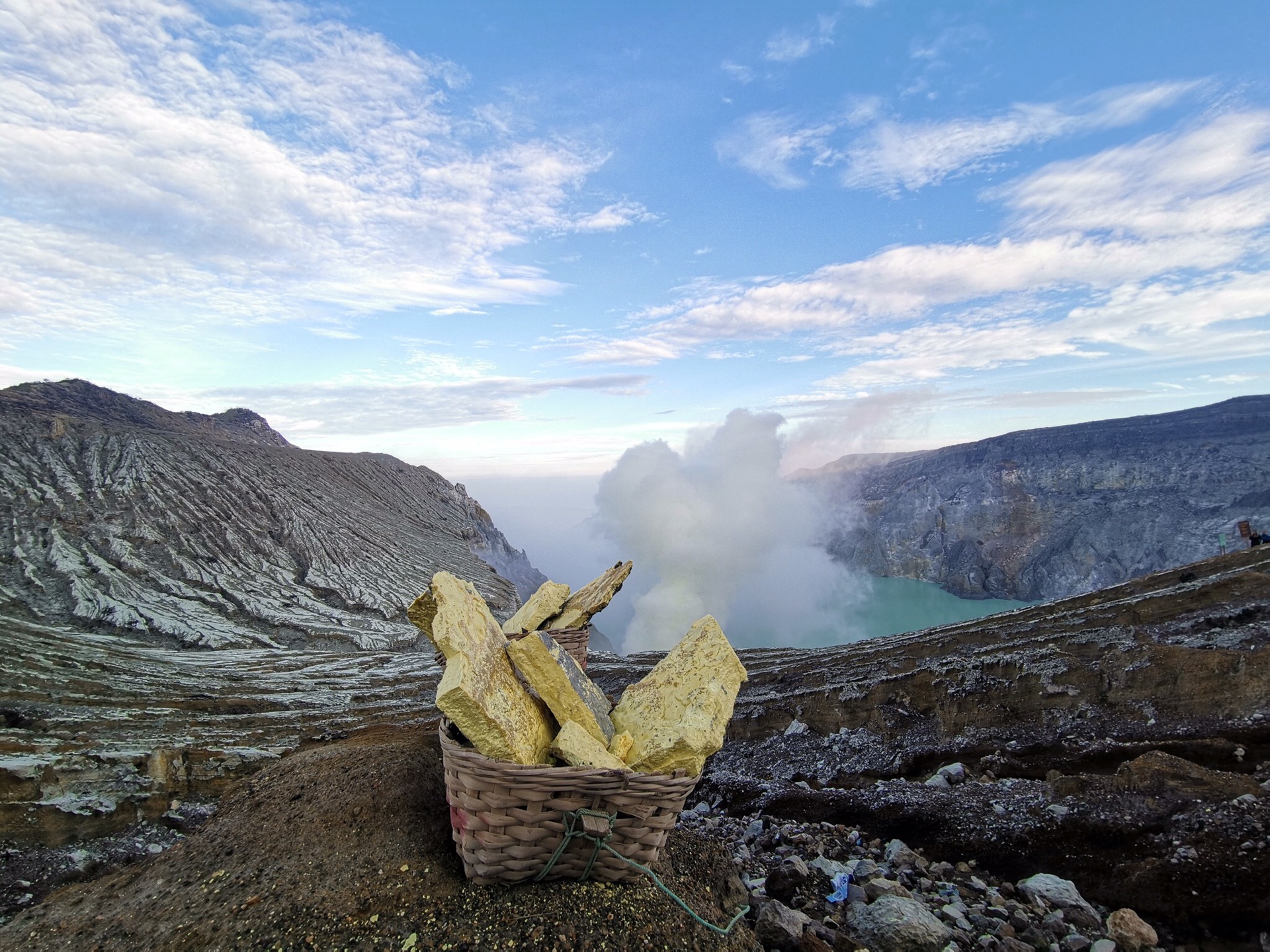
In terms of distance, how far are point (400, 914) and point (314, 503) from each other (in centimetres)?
4048

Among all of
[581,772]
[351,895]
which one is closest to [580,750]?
[581,772]

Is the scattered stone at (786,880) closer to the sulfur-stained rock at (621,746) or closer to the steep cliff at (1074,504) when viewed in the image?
the sulfur-stained rock at (621,746)

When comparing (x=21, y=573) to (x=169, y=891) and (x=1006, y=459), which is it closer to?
(x=169, y=891)

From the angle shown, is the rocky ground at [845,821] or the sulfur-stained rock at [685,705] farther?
the sulfur-stained rock at [685,705]

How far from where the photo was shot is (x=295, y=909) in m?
2.85

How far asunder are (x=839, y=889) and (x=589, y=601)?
12.1ft

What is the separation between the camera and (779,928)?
334 centimetres

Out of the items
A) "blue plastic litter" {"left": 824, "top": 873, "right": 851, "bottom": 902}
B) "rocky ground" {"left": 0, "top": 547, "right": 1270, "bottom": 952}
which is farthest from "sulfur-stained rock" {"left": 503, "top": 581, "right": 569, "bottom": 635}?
"blue plastic litter" {"left": 824, "top": 873, "right": 851, "bottom": 902}

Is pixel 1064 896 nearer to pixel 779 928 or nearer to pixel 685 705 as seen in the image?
pixel 779 928

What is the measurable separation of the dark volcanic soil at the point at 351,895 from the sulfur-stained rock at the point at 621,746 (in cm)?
66

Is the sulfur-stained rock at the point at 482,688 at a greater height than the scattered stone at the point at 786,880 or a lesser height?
greater

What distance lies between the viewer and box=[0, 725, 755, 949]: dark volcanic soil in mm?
2725

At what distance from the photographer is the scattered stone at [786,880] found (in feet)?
13.8

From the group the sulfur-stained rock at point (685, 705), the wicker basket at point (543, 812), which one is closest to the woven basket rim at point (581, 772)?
the wicker basket at point (543, 812)
